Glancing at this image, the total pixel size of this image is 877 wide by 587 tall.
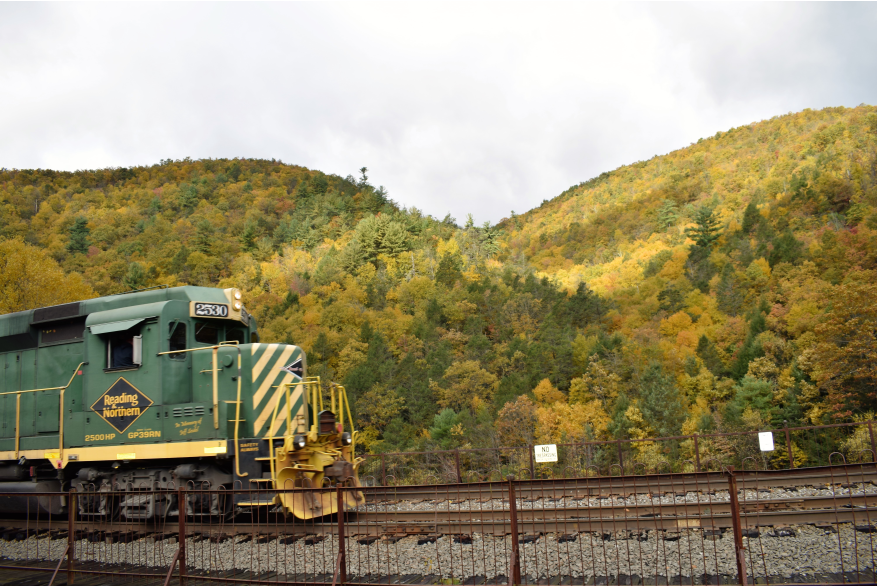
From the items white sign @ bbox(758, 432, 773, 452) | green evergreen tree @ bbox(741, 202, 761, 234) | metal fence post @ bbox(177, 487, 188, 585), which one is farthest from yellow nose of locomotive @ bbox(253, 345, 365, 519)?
green evergreen tree @ bbox(741, 202, 761, 234)

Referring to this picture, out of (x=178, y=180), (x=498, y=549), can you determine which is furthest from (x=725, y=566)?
(x=178, y=180)

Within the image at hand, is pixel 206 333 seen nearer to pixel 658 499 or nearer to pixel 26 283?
pixel 658 499

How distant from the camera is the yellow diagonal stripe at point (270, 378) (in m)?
8.95

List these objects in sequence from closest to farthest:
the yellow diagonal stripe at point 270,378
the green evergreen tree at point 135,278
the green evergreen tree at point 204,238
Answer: the yellow diagonal stripe at point 270,378 → the green evergreen tree at point 135,278 → the green evergreen tree at point 204,238

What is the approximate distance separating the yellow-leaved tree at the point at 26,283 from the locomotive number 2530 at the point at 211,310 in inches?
833

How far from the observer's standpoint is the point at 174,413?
861 cm

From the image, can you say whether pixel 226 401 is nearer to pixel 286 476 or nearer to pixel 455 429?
pixel 286 476

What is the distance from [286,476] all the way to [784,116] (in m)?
159

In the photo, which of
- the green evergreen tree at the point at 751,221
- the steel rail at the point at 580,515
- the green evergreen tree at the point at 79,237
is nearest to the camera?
the steel rail at the point at 580,515

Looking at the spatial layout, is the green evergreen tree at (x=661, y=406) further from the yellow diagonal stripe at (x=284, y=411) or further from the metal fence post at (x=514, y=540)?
the metal fence post at (x=514, y=540)

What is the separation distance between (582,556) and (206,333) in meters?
6.88

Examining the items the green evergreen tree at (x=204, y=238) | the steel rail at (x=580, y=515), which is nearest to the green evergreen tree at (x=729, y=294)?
the steel rail at (x=580, y=515)

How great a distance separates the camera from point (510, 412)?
37.9 meters

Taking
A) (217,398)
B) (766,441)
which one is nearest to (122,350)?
(217,398)
